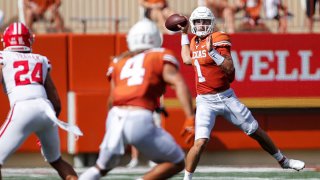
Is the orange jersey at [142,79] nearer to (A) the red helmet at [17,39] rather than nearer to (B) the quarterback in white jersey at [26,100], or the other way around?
(B) the quarterback in white jersey at [26,100]

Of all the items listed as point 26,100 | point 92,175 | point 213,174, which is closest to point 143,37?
point 92,175

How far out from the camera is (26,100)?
25.9 feet

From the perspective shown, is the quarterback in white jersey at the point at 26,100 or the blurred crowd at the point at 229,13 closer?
the quarterback in white jersey at the point at 26,100

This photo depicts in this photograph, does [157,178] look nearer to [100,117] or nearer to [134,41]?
[134,41]

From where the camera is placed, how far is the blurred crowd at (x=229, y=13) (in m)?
13.9

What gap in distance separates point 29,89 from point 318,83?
5.80m

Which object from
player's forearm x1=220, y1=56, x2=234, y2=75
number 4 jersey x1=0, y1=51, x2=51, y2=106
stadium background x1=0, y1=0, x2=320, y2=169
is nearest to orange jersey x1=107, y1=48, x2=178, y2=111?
number 4 jersey x1=0, y1=51, x2=51, y2=106

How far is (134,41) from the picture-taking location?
7.15 metres

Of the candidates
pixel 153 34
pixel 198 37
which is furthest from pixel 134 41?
pixel 198 37

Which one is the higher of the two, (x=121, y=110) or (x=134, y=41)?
(x=134, y=41)

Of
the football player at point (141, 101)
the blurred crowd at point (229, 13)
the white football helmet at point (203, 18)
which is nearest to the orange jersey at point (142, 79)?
the football player at point (141, 101)

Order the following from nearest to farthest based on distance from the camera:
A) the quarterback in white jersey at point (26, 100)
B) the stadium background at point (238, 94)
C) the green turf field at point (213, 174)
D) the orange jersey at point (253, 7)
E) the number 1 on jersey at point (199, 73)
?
the quarterback in white jersey at point (26, 100)
the number 1 on jersey at point (199, 73)
the green turf field at point (213, 174)
the stadium background at point (238, 94)
the orange jersey at point (253, 7)

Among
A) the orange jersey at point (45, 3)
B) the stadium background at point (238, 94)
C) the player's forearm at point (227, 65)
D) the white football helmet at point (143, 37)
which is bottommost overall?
the stadium background at point (238, 94)

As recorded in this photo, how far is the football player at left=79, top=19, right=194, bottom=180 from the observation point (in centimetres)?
696
